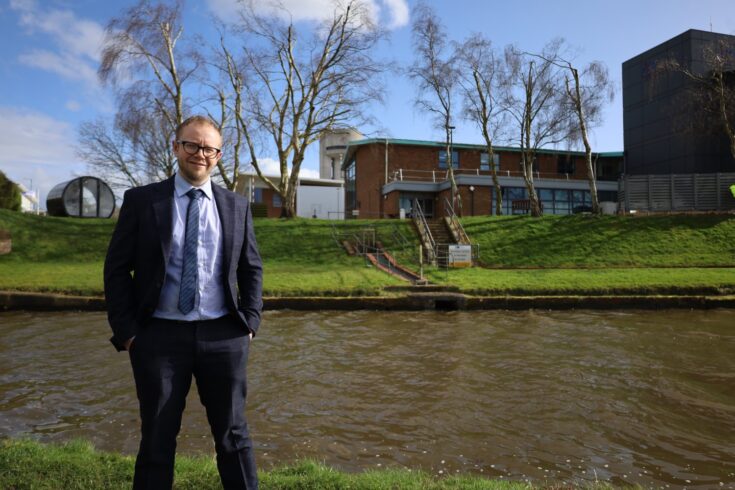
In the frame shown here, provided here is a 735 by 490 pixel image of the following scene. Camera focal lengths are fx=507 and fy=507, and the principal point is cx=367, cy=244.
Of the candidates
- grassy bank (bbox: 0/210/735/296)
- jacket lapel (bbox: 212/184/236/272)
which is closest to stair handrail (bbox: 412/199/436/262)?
grassy bank (bbox: 0/210/735/296)

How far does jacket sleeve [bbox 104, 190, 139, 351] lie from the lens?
240 centimetres

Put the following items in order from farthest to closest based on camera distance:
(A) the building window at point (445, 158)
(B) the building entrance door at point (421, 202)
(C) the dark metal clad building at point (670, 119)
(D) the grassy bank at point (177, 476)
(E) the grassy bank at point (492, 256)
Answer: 1. (A) the building window at point (445, 158)
2. (B) the building entrance door at point (421, 202)
3. (C) the dark metal clad building at point (670, 119)
4. (E) the grassy bank at point (492, 256)
5. (D) the grassy bank at point (177, 476)

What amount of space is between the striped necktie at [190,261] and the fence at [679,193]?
29.4 metres

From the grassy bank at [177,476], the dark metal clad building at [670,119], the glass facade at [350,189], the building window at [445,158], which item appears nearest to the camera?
the grassy bank at [177,476]

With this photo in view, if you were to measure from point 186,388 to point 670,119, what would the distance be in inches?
1542

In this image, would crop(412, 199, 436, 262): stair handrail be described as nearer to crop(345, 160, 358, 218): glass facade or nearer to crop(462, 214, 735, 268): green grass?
crop(462, 214, 735, 268): green grass

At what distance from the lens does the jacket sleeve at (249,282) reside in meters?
2.68

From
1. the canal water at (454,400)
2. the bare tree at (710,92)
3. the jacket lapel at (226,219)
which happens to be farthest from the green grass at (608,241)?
the jacket lapel at (226,219)

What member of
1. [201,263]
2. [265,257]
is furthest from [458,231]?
[201,263]

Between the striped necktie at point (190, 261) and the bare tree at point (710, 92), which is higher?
the bare tree at point (710, 92)

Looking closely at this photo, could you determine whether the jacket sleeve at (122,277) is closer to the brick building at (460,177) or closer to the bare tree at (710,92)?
the bare tree at (710,92)

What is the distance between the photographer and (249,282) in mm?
2719

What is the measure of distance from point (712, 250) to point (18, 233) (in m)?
29.0

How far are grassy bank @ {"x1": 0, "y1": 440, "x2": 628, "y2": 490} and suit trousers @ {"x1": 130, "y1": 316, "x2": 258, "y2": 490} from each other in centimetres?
69
